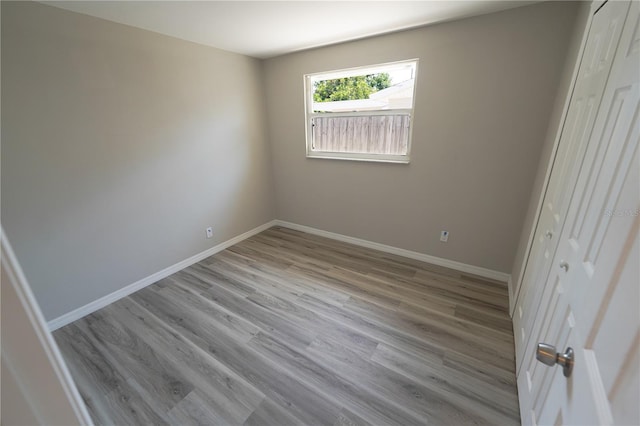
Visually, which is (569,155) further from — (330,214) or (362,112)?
(330,214)

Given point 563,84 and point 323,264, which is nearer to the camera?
point 563,84

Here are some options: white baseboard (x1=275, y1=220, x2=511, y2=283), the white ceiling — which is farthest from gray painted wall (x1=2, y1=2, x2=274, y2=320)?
white baseboard (x1=275, y1=220, x2=511, y2=283)

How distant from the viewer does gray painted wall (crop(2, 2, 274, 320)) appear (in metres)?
1.76

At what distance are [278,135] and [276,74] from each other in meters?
0.75

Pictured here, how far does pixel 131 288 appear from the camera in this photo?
2.45m

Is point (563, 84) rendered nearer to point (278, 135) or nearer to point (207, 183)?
point (278, 135)

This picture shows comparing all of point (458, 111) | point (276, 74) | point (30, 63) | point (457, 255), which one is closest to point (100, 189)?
point (30, 63)

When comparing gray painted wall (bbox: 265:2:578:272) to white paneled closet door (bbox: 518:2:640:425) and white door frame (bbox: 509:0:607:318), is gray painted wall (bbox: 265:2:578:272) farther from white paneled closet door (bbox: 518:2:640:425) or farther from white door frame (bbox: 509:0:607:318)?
white paneled closet door (bbox: 518:2:640:425)

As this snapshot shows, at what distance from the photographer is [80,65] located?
75.9 inches

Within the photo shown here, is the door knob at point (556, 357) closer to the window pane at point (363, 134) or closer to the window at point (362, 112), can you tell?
the window at point (362, 112)

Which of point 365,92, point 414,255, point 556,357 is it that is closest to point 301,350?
point 556,357

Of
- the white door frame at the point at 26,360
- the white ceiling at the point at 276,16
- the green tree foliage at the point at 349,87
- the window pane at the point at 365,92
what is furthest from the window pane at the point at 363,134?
the white door frame at the point at 26,360

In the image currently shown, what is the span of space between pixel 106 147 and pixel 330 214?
2408 millimetres

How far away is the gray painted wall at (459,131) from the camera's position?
201cm
